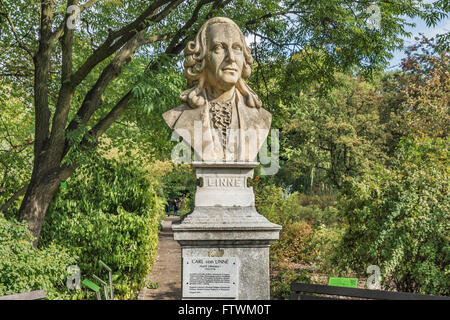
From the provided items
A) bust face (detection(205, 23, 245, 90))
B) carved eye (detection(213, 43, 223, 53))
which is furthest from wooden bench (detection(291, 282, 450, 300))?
carved eye (detection(213, 43, 223, 53))

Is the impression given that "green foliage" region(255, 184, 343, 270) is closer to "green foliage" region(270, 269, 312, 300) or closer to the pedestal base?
"green foliage" region(270, 269, 312, 300)

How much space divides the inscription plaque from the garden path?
2432 millimetres

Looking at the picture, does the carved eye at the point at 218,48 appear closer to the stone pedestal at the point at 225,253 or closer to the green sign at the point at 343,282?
the stone pedestal at the point at 225,253

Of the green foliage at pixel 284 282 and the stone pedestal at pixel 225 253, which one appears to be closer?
the stone pedestal at pixel 225 253

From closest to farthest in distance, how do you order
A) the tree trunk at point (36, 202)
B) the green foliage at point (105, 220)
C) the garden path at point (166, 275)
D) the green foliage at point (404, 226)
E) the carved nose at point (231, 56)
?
the carved nose at point (231, 56) < the green foliage at point (404, 226) < the tree trunk at point (36, 202) < the green foliage at point (105, 220) < the garden path at point (166, 275)

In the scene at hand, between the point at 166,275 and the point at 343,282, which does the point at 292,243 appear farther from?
the point at 343,282

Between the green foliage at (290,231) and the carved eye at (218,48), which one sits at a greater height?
the carved eye at (218,48)

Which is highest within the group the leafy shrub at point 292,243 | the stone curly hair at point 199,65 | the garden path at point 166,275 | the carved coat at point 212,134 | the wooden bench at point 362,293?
the stone curly hair at point 199,65

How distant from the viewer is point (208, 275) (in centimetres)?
437

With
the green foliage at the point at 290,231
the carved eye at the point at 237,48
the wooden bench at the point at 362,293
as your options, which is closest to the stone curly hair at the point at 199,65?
the carved eye at the point at 237,48

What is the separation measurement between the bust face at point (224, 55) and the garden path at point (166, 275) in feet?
9.31

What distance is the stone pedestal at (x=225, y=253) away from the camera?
437 cm

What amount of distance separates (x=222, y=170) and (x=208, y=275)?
3.66ft

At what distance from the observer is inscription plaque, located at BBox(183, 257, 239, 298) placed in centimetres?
437
